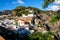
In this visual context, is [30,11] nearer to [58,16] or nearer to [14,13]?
[14,13]

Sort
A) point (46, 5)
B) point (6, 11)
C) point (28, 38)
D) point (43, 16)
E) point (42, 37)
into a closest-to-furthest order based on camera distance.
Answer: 1. point (46, 5)
2. point (28, 38)
3. point (42, 37)
4. point (6, 11)
5. point (43, 16)

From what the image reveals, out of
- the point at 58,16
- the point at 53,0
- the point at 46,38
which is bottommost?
the point at 46,38

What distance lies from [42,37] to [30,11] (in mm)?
26803

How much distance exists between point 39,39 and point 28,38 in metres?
1.35

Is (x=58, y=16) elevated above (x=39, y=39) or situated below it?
above

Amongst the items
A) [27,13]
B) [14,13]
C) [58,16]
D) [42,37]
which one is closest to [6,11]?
[14,13]

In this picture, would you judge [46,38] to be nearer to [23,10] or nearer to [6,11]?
[23,10]

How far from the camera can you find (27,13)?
159 feet

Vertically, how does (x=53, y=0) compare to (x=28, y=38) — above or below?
above

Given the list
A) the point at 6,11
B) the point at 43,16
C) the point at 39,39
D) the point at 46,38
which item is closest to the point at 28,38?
the point at 39,39

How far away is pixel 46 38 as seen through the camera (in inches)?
945

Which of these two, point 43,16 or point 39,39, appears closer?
point 39,39

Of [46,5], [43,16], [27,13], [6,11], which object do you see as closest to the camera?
[46,5]

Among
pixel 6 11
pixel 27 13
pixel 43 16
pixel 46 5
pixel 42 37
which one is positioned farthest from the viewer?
pixel 43 16
